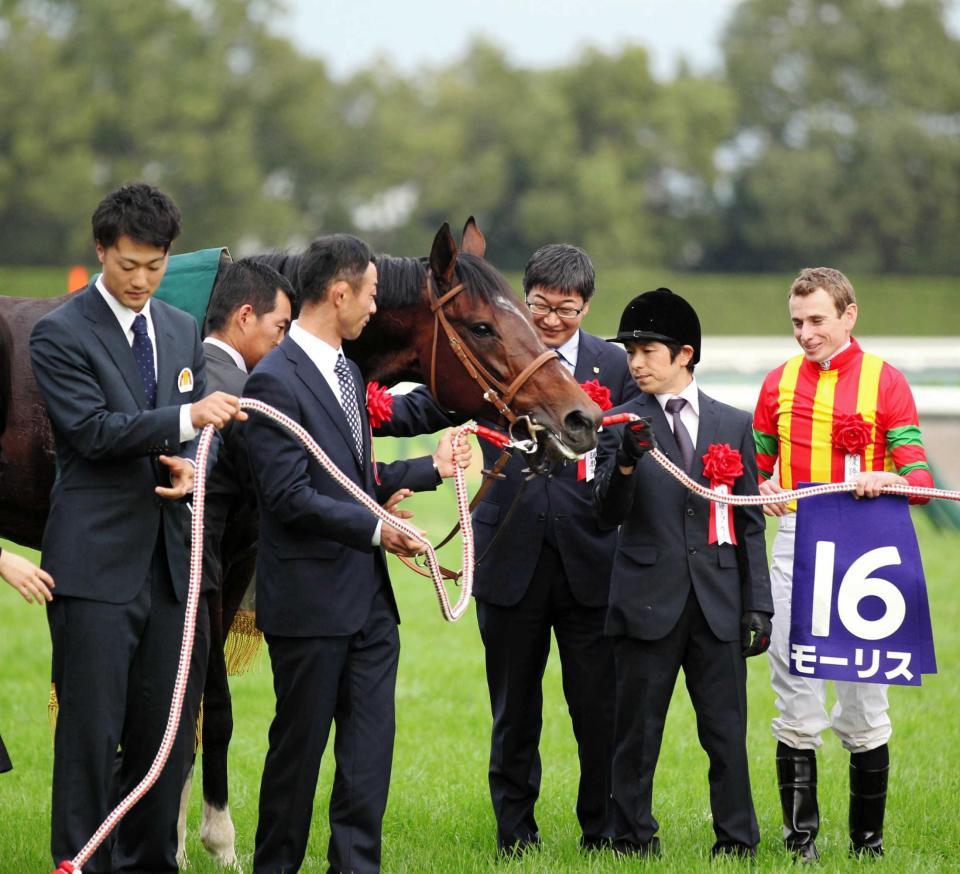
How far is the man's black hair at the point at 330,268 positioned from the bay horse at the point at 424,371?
51 centimetres

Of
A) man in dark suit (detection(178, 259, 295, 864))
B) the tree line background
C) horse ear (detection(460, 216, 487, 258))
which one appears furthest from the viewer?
the tree line background

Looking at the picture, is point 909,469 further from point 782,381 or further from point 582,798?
point 582,798

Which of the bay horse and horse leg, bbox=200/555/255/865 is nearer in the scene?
the bay horse

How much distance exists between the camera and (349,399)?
434cm

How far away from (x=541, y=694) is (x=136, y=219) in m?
2.28

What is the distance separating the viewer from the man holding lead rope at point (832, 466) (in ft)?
16.3

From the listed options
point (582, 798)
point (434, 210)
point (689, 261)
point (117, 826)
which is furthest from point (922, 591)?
point (689, 261)

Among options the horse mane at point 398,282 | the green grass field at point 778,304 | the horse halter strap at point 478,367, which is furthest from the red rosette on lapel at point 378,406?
the green grass field at point 778,304

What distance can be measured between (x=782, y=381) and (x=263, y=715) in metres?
3.62

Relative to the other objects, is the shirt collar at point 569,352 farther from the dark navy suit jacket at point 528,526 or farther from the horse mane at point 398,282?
the horse mane at point 398,282

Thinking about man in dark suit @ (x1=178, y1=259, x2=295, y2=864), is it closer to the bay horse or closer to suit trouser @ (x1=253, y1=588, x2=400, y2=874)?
the bay horse

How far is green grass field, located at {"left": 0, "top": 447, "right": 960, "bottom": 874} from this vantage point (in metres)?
4.89

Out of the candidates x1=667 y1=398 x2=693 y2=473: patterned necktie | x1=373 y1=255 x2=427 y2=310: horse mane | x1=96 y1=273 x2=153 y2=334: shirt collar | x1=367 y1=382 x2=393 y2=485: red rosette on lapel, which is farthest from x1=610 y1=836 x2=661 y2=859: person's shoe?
x1=96 y1=273 x2=153 y2=334: shirt collar

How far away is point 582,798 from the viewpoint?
512 cm
